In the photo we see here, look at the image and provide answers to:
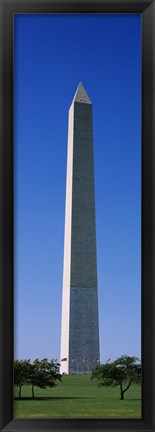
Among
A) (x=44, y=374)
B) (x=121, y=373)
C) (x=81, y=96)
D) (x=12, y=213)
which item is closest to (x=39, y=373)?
(x=44, y=374)

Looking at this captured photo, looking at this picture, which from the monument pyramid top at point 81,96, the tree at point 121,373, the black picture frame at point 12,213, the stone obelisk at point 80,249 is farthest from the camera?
the stone obelisk at point 80,249

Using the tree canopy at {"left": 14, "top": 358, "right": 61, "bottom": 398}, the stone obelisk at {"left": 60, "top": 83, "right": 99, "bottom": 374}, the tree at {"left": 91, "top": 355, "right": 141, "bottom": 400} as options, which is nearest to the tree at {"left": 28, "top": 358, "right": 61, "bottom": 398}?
the tree canopy at {"left": 14, "top": 358, "right": 61, "bottom": 398}

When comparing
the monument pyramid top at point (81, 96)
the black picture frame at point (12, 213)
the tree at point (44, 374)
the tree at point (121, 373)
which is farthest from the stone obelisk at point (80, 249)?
the black picture frame at point (12, 213)

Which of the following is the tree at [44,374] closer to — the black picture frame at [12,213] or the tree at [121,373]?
the tree at [121,373]

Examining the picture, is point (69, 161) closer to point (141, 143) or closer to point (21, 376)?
point (21, 376)

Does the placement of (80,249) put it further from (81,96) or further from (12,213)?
(12,213)

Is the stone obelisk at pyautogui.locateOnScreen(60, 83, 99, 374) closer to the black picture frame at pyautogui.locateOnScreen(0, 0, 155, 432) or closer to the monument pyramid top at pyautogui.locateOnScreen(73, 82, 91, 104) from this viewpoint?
the monument pyramid top at pyautogui.locateOnScreen(73, 82, 91, 104)
